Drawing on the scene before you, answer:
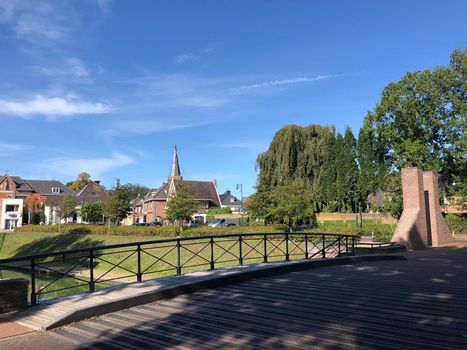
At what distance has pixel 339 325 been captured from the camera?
18.6ft

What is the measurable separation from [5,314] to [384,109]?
38927 millimetres

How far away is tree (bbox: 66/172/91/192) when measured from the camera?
108m

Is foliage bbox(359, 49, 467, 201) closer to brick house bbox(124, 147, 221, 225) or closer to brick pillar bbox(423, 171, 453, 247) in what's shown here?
brick pillar bbox(423, 171, 453, 247)

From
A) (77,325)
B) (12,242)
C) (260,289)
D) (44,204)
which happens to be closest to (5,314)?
(77,325)

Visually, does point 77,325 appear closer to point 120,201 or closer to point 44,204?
point 120,201

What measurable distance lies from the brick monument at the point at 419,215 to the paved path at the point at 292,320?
10641 millimetres

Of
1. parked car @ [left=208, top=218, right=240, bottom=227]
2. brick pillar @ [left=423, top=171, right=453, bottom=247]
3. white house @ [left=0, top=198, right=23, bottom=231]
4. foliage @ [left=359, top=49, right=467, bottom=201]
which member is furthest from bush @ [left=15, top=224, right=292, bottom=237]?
white house @ [left=0, top=198, right=23, bottom=231]

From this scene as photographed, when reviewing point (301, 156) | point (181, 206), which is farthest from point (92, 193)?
point (301, 156)

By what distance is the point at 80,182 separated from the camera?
10956 centimetres

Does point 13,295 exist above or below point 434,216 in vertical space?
below

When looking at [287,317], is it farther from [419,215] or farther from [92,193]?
[92,193]

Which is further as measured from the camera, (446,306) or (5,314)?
(5,314)

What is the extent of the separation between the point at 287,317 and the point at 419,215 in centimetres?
1533

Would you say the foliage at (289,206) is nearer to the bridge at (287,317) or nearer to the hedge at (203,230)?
the hedge at (203,230)
